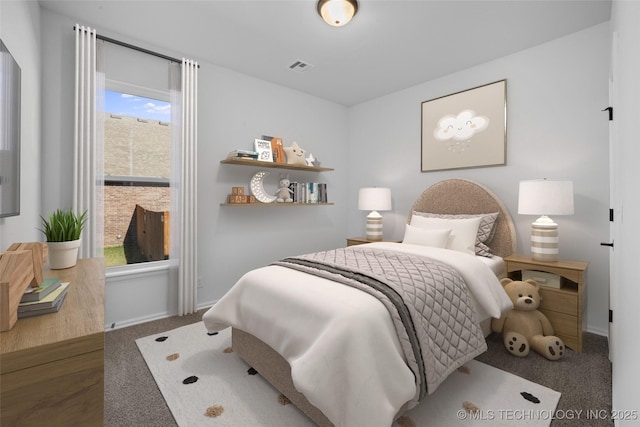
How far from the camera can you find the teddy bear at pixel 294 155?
138 inches

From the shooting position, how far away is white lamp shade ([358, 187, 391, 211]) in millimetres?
3604

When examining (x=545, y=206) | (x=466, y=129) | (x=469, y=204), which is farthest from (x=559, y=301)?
(x=466, y=129)

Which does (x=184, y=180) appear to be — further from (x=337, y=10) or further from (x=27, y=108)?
(x=337, y=10)

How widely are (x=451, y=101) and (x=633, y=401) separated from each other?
3.02m

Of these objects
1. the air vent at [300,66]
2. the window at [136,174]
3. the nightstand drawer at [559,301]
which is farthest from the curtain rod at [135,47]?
the nightstand drawer at [559,301]

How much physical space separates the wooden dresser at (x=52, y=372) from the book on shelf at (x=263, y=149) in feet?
8.62

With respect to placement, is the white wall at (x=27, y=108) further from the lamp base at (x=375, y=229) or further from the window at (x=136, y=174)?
the lamp base at (x=375, y=229)

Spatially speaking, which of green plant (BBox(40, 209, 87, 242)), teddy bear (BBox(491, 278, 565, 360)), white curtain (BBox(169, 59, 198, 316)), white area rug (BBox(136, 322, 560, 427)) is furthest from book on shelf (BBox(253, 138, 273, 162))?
teddy bear (BBox(491, 278, 565, 360))

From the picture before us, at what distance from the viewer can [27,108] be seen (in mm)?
1813

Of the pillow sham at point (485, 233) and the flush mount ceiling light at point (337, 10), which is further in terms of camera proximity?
→ the pillow sham at point (485, 233)

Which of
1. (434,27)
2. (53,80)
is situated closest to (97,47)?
(53,80)

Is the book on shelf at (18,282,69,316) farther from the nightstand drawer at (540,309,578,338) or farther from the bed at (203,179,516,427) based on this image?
the nightstand drawer at (540,309,578,338)

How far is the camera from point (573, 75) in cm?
255

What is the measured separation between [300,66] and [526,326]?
3.11m
